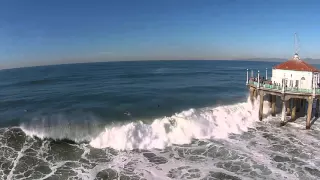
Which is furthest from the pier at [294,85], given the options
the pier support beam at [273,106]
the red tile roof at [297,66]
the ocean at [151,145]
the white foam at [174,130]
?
the white foam at [174,130]

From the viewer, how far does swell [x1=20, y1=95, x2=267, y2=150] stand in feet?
100

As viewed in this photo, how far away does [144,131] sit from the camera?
3222cm

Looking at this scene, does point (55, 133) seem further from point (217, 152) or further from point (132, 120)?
point (217, 152)

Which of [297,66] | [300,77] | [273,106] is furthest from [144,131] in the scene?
[297,66]

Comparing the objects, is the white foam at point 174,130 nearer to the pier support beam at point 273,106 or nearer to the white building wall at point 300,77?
the pier support beam at point 273,106

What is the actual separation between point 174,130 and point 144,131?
3.78 metres

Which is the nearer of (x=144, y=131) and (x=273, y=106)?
(x=144, y=131)

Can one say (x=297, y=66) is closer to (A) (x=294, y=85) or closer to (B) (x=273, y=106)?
(A) (x=294, y=85)

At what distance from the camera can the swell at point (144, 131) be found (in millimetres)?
30531

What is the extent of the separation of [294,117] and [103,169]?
28.9 m

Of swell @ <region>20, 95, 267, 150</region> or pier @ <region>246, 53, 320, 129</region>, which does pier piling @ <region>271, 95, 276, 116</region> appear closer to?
pier @ <region>246, 53, 320, 129</region>

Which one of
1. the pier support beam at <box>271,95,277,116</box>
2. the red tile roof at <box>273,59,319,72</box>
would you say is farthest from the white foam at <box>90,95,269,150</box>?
the red tile roof at <box>273,59,319,72</box>

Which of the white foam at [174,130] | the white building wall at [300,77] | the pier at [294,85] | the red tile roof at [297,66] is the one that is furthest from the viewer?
the red tile roof at [297,66]

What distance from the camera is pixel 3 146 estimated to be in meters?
28.5
